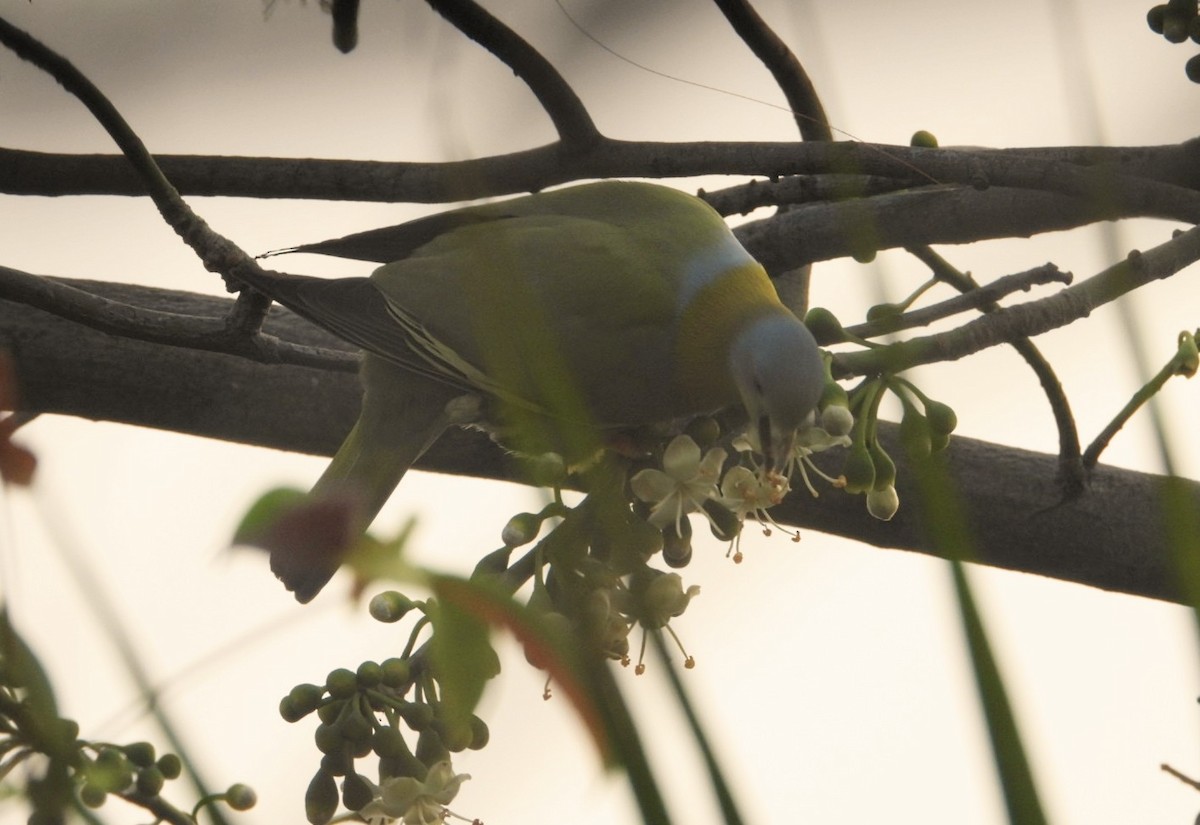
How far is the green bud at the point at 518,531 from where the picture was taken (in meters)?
1.38

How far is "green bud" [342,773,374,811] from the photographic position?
1.39 meters

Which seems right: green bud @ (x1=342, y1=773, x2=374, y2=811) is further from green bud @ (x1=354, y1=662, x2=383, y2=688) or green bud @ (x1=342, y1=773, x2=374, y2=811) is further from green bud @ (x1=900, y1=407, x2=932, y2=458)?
green bud @ (x1=900, y1=407, x2=932, y2=458)

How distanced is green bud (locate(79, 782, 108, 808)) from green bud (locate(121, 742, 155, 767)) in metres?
0.10

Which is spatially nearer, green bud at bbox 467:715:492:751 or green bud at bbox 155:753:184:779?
green bud at bbox 155:753:184:779

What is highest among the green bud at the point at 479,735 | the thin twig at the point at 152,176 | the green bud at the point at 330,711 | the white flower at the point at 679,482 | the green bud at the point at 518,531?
the thin twig at the point at 152,176

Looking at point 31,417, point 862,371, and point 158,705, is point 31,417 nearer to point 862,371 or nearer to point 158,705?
point 862,371

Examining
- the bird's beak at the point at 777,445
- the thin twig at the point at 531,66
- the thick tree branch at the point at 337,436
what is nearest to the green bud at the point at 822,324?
the bird's beak at the point at 777,445

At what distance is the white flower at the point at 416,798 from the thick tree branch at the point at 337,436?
1.01 meters

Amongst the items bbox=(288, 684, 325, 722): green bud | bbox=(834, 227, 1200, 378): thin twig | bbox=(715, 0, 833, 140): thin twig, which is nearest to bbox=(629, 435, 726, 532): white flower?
bbox=(834, 227, 1200, 378): thin twig

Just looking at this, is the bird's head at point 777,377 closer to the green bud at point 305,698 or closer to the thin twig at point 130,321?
the green bud at point 305,698

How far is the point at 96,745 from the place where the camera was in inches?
36.8

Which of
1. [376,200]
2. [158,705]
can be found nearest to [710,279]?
[376,200]

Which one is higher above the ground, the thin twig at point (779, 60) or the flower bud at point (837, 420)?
the thin twig at point (779, 60)

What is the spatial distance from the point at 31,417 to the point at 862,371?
5.31 feet
